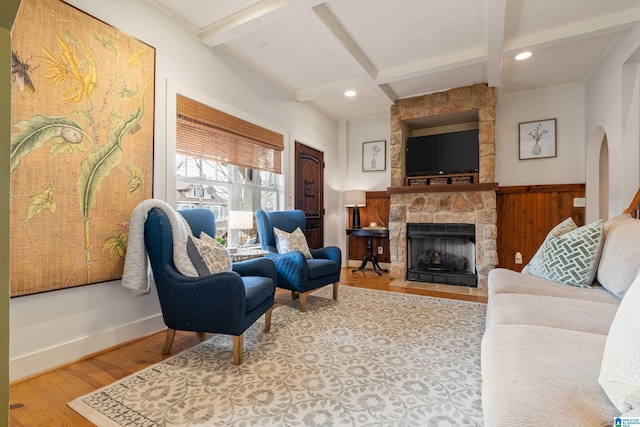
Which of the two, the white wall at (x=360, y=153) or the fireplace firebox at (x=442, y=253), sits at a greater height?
the white wall at (x=360, y=153)

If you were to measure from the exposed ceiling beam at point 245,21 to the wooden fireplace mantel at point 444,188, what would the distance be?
108 inches

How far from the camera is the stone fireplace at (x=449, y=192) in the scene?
3836 millimetres

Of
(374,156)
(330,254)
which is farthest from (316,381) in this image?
(374,156)

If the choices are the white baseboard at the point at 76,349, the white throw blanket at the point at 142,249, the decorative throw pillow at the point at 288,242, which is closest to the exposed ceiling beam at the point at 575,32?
the decorative throw pillow at the point at 288,242

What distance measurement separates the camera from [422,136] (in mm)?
4613

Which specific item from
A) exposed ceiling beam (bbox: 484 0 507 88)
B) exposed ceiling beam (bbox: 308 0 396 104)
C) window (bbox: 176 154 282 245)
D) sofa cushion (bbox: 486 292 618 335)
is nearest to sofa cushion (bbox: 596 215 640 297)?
sofa cushion (bbox: 486 292 618 335)

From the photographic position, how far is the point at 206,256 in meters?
2.05

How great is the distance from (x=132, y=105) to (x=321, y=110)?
3.10 m

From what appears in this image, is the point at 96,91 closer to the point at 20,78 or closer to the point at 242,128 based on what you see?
the point at 20,78

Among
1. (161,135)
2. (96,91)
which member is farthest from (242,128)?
(96,91)

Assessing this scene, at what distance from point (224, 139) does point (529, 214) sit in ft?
13.4

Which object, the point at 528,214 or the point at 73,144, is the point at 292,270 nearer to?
the point at 73,144

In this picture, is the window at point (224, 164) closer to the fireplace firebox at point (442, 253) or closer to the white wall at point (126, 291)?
the white wall at point (126, 291)

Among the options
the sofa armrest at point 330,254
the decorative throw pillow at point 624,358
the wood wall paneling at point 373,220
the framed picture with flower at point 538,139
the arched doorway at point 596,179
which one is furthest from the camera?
the wood wall paneling at point 373,220
